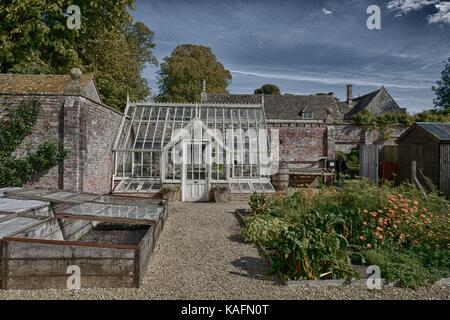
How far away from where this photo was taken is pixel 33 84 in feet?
31.1

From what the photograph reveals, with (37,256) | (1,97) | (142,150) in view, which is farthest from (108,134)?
(37,256)

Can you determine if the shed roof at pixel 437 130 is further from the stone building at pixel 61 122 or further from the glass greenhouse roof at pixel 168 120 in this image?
the stone building at pixel 61 122

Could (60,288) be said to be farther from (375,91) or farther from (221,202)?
(375,91)

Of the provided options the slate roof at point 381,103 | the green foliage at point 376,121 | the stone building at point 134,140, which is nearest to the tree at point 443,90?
the slate roof at point 381,103

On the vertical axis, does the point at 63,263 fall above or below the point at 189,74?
below

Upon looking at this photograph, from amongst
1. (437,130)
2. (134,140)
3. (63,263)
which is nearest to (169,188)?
(134,140)

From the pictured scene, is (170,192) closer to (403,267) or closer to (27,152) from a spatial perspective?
(27,152)

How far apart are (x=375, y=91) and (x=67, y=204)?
37.4m

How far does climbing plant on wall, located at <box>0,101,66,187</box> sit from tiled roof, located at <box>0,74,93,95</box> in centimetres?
49

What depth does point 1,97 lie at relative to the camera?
8992mm

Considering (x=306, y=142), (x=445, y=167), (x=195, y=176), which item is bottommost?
(x=195, y=176)

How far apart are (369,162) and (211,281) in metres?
13.5

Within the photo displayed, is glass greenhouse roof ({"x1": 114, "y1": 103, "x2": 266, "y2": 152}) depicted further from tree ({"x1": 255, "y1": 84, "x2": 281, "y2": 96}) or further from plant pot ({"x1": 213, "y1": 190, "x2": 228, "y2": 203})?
tree ({"x1": 255, "y1": 84, "x2": 281, "y2": 96})

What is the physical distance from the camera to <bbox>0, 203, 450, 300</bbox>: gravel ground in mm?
4047
